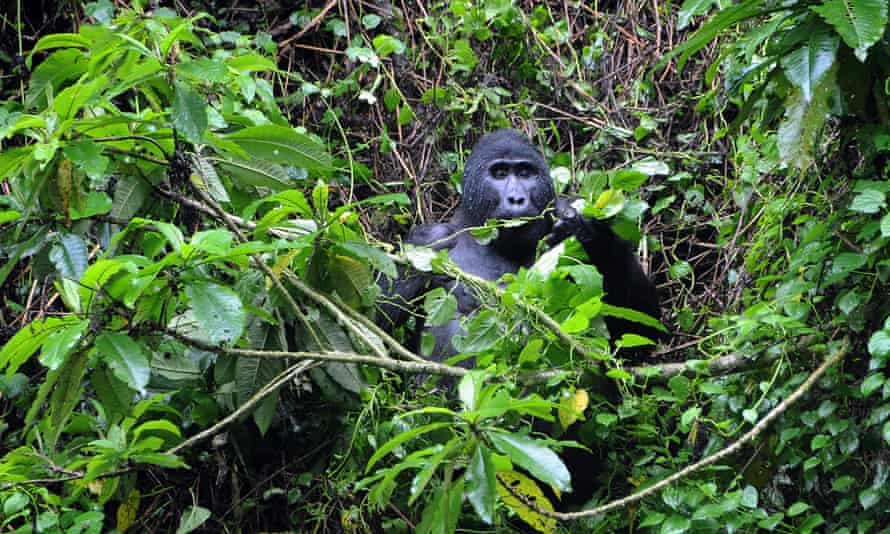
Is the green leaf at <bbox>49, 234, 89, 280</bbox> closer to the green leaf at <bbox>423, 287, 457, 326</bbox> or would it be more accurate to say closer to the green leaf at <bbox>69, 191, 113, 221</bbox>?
the green leaf at <bbox>69, 191, 113, 221</bbox>

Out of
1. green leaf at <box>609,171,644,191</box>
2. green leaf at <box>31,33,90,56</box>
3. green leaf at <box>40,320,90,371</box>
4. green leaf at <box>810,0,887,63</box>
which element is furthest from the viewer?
green leaf at <box>609,171,644,191</box>

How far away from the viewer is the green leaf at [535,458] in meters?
2.18

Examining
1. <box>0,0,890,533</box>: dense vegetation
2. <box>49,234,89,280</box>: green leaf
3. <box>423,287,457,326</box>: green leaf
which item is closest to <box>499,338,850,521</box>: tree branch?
<box>0,0,890,533</box>: dense vegetation

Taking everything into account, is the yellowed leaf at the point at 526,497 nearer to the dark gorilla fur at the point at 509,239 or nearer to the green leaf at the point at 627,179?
the green leaf at the point at 627,179

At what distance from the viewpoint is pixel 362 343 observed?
3025mm

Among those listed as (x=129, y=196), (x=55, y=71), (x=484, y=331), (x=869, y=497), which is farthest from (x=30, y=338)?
(x=869, y=497)

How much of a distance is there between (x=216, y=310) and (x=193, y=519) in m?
1.01

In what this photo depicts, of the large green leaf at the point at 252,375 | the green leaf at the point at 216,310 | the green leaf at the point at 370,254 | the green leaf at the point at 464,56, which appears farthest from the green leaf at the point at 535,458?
the green leaf at the point at 464,56

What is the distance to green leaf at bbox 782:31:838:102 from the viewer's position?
257cm

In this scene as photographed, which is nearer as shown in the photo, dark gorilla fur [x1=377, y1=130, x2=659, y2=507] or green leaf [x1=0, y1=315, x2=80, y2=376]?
green leaf [x1=0, y1=315, x2=80, y2=376]

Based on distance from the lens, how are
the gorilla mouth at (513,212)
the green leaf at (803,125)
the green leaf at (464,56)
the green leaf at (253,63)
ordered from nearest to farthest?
1. the green leaf at (803,125)
2. the green leaf at (253,63)
3. the gorilla mouth at (513,212)
4. the green leaf at (464,56)

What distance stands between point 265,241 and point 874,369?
151cm

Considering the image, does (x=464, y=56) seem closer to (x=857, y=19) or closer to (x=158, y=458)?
(x=857, y=19)

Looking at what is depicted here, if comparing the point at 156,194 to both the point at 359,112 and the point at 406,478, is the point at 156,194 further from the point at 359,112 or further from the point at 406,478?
the point at 359,112
